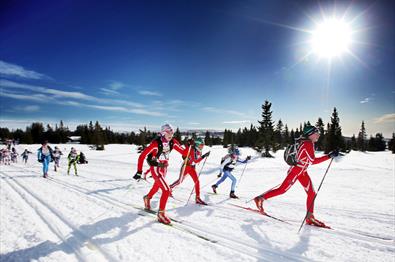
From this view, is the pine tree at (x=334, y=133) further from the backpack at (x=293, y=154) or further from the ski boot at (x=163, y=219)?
the ski boot at (x=163, y=219)

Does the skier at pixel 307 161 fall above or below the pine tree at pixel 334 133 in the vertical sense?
below

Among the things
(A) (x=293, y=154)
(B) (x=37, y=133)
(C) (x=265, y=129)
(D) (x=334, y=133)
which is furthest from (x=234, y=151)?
(B) (x=37, y=133)

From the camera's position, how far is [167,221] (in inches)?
209

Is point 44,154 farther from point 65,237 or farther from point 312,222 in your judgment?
point 312,222

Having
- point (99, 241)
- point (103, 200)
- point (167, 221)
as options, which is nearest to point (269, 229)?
point (167, 221)

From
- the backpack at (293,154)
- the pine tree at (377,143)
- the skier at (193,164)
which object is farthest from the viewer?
the pine tree at (377,143)

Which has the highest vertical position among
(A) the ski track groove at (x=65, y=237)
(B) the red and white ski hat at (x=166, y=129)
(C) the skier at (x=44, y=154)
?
(B) the red and white ski hat at (x=166, y=129)

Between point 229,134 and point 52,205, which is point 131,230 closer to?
point 52,205

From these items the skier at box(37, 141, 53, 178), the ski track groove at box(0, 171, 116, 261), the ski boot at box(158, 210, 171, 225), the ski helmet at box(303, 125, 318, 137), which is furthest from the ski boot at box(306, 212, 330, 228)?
the skier at box(37, 141, 53, 178)

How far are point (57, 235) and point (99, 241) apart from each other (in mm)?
1081

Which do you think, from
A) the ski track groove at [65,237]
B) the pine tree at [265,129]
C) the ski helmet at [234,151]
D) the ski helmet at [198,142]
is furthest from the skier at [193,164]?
the pine tree at [265,129]

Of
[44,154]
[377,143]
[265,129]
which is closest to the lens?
[44,154]

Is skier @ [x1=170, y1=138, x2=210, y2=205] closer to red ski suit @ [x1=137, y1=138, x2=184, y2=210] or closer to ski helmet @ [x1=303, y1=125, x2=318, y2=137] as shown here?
red ski suit @ [x1=137, y1=138, x2=184, y2=210]

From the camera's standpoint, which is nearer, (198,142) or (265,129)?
(198,142)
